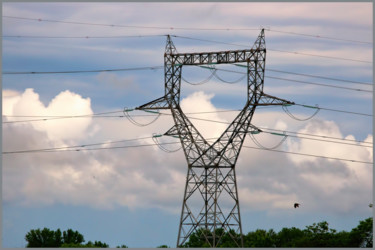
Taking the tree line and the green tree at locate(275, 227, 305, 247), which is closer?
the tree line

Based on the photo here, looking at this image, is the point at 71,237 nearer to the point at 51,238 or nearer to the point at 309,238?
the point at 51,238

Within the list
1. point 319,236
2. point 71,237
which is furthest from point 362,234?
point 71,237

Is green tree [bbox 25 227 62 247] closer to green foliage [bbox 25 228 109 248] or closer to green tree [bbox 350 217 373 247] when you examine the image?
green foliage [bbox 25 228 109 248]

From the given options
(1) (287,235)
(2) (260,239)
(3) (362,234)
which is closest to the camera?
(3) (362,234)

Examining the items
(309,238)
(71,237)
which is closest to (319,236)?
(309,238)

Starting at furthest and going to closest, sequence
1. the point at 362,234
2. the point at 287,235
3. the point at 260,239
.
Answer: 1. the point at 287,235
2. the point at 260,239
3. the point at 362,234

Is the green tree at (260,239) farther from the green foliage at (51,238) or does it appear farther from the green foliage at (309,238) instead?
the green foliage at (51,238)

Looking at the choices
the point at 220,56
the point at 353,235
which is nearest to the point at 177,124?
the point at 220,56

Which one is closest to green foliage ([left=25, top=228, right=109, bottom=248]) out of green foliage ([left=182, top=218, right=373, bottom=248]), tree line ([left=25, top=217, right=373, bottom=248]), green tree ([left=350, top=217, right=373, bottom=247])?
tree line ([left=25, top=217, right=373, bottom=248])

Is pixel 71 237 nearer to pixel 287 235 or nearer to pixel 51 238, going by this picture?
pixel 51 238

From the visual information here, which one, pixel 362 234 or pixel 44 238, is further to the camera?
pixel 44 238
